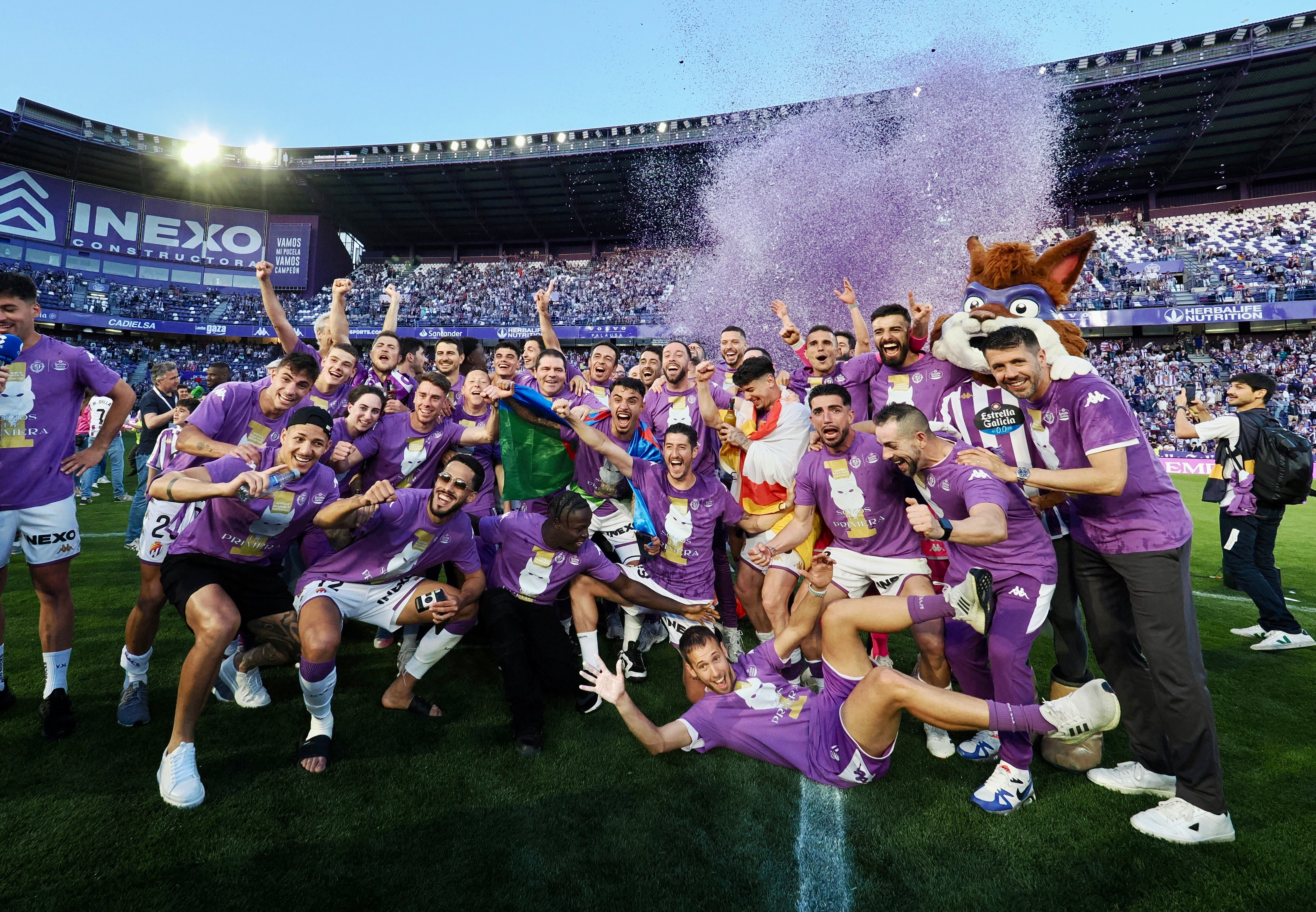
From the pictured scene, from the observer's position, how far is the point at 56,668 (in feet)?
11.6

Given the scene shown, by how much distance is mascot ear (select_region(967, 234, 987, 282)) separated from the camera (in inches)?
163

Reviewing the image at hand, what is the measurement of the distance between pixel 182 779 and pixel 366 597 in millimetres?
1203

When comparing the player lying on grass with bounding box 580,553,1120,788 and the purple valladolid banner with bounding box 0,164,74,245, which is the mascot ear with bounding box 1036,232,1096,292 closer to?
the player lying on grass with bounding box 580,553,1120,788

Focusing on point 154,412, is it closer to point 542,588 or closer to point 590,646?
point 542,588

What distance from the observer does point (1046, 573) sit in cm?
316

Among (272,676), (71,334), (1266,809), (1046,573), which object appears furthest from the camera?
(71,334)

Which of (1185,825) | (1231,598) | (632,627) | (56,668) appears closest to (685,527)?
(632,627)

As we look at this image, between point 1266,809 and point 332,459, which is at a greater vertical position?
point 332,459

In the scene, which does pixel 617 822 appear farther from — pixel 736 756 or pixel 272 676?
pixel 272 676

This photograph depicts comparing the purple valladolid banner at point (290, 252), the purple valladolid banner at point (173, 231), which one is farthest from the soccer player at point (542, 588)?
the purple valladolid banner at point (173, 231)

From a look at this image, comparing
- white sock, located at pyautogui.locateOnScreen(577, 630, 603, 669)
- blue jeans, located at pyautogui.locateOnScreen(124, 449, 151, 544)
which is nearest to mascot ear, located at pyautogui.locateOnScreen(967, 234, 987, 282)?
white sock, located at pyautogui.locateOnScreen(577, 630, 603, 669)

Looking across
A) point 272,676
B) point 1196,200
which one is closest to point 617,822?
point 272,676

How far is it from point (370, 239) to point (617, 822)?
43.1 meters

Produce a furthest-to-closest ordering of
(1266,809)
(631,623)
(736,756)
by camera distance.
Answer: (631,623) → (736,756) → (1266,809)
